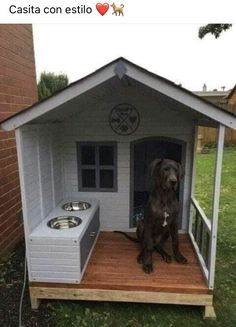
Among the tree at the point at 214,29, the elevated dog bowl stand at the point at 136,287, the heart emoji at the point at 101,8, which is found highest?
the tree at the point at 214,29

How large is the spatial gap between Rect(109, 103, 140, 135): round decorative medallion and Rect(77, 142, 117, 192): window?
0.32 meters

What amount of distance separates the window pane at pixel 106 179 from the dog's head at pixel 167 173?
54.1 inches

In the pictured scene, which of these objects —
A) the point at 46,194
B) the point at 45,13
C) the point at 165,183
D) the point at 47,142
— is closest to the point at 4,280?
the point at 46,194

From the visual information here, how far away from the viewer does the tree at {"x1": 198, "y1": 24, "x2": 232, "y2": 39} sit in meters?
7.69

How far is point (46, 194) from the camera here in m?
4.36

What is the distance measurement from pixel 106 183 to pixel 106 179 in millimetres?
71

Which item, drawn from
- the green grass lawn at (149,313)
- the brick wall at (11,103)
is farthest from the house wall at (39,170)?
the green grass lawn at (149,313)

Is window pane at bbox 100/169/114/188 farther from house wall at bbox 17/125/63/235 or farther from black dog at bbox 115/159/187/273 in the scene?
black dog at bbox 115/159/187/273

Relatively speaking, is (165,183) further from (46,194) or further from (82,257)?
(46,194)

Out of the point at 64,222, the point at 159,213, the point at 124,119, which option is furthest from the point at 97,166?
the point at 159,213

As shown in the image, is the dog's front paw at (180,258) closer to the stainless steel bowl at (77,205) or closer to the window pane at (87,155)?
the stainless steel bowl at (77,205)

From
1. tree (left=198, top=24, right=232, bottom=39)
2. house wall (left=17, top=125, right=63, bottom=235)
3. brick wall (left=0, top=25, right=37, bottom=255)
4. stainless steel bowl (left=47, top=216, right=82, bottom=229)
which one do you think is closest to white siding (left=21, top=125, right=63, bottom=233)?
house wall (left=17, top=125, right=63, bottom=235)

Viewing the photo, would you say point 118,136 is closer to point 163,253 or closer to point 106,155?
point 106,155

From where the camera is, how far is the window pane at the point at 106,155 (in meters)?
5.11
